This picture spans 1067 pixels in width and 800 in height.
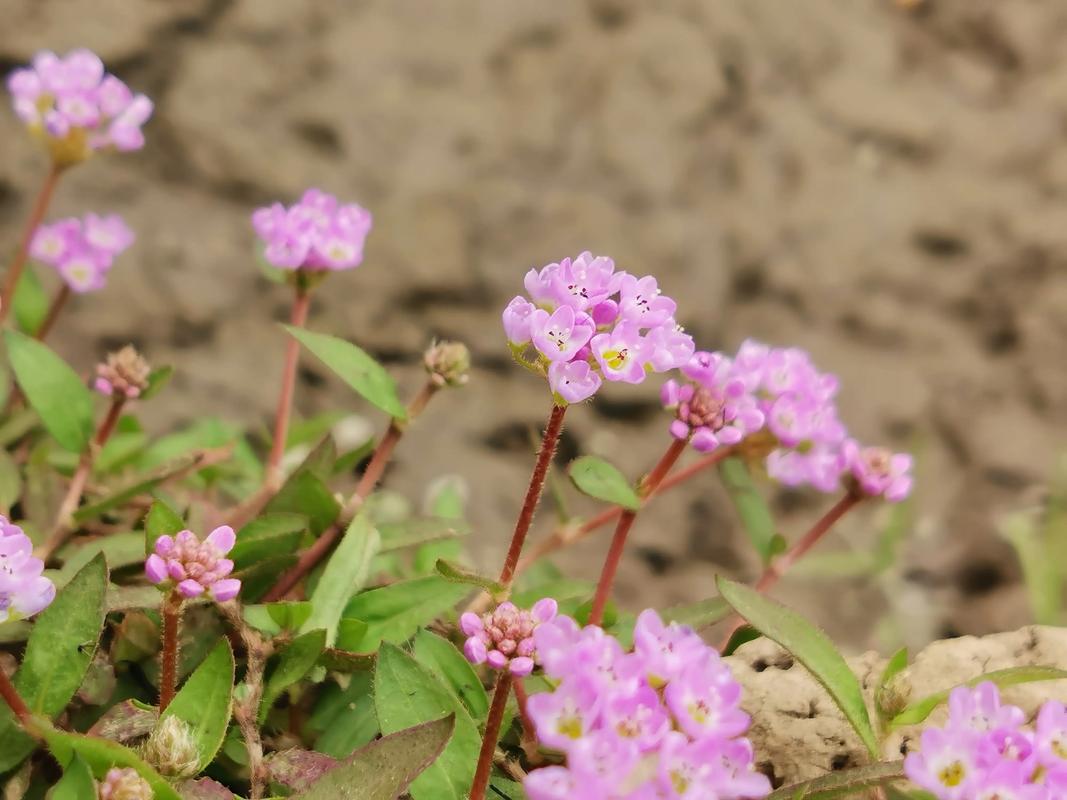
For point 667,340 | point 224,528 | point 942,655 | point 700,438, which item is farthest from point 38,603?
A: point 942,655

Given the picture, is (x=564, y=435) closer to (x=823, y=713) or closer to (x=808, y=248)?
(x=808, y=248)

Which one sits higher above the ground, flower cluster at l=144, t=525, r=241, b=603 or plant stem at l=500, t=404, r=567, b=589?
plant stem at l=500, t=404, r=567, b=589

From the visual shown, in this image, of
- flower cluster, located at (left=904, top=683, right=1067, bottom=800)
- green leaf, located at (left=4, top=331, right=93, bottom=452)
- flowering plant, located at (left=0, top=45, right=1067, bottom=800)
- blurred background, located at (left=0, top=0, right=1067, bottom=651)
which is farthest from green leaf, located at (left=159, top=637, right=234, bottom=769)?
blurred background, located at (left=0, top=0, right=1067, bottom=651)

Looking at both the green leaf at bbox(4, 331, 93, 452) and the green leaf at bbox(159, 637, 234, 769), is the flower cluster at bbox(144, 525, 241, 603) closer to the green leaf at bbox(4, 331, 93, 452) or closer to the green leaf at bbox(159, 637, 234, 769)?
the green leaf at bbox(159, 637, 234, 769)

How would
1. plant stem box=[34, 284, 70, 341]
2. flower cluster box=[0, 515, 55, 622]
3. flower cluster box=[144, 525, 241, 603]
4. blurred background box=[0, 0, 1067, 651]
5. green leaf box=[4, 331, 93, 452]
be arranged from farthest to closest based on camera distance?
blurred background box=[0, 0, 1067, 651] < plant stem box=[34, 284, 70, 341] < green leaf box=[4, 331, 93, 452] < flower cluster box=[144, 525, 241, 603] < flower cluster box=[0, 515, 55, 622]

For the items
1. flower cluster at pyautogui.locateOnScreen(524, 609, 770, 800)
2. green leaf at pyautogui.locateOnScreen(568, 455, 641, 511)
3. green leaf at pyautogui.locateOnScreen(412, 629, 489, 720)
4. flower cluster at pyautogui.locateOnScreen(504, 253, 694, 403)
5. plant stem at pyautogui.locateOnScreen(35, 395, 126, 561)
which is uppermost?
flower cluster at pyautogui.locateOnScreen(504, 253, 694, 403)
